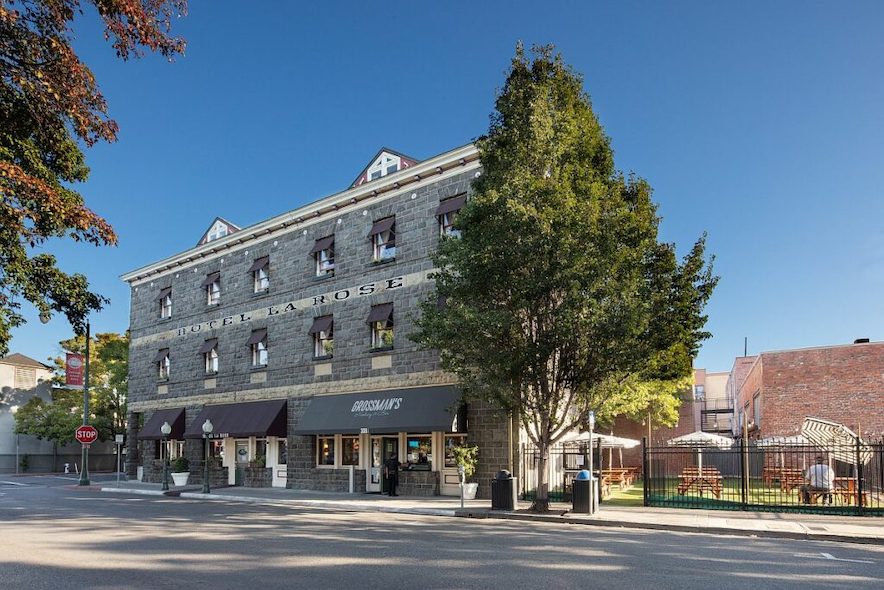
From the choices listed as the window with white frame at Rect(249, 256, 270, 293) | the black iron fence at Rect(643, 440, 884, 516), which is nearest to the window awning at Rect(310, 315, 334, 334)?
the window with white frame at Rect(249, 256, 270, 293)

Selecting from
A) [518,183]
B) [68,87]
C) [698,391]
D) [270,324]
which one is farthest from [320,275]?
[698,391]

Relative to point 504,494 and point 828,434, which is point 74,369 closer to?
point 504,494

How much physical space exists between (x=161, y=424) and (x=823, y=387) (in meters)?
32.6

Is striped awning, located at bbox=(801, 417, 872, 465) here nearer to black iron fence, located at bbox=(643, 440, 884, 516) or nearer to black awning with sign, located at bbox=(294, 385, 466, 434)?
black iron fence, located at bbox=(643, 440, 884, 516)

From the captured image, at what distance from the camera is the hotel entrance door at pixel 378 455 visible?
2633cm

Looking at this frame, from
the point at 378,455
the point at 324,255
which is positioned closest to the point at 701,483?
the point at 378,455

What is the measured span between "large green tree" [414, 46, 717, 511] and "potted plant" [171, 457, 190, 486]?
61.5ft

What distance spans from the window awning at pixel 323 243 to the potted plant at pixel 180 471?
12617 mm

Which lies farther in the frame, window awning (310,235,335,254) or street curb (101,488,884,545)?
window awning (310,235,335,254)

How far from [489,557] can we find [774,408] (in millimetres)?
30117

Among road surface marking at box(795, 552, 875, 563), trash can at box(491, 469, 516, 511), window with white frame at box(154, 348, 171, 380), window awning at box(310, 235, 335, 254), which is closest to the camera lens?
road surface marking at box(795, 552, 875, 563)

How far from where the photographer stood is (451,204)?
25.1 metres

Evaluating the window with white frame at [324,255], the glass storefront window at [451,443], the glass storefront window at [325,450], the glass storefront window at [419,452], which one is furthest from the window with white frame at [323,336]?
the glass storefront window at [451,443]

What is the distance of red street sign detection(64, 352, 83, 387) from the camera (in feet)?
127
